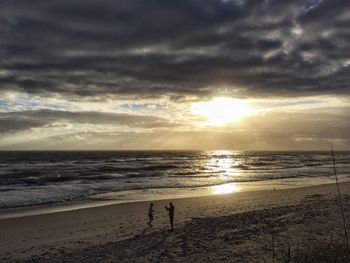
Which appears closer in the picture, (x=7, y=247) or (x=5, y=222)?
(x=7, y=247)

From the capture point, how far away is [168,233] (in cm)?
1469

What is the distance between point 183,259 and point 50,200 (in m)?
17.2

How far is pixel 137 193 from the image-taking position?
3005cm

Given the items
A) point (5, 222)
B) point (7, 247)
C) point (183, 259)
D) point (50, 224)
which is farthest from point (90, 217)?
point (183, 259)

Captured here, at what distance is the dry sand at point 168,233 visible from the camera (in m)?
11.8

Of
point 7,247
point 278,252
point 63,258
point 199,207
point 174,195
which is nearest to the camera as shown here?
point 278,252

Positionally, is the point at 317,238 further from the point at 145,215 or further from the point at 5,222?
the point at 5,222

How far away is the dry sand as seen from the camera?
11758 millimetres

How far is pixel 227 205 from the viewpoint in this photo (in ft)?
72.7

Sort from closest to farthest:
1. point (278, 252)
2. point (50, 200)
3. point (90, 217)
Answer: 1. point (278, 252)
2. point (90, 217)
3. point (50, 200)

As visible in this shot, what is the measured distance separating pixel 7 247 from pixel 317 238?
34.7 feet

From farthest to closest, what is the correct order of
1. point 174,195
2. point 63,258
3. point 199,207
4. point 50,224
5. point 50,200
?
1. point 174,195
2. point 50,200
3. point 199,207
4. point 50,224
5. point 63,258

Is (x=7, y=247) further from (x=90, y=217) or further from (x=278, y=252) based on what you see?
(x=278, y=252)

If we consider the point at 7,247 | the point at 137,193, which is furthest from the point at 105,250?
the point at 137,193
